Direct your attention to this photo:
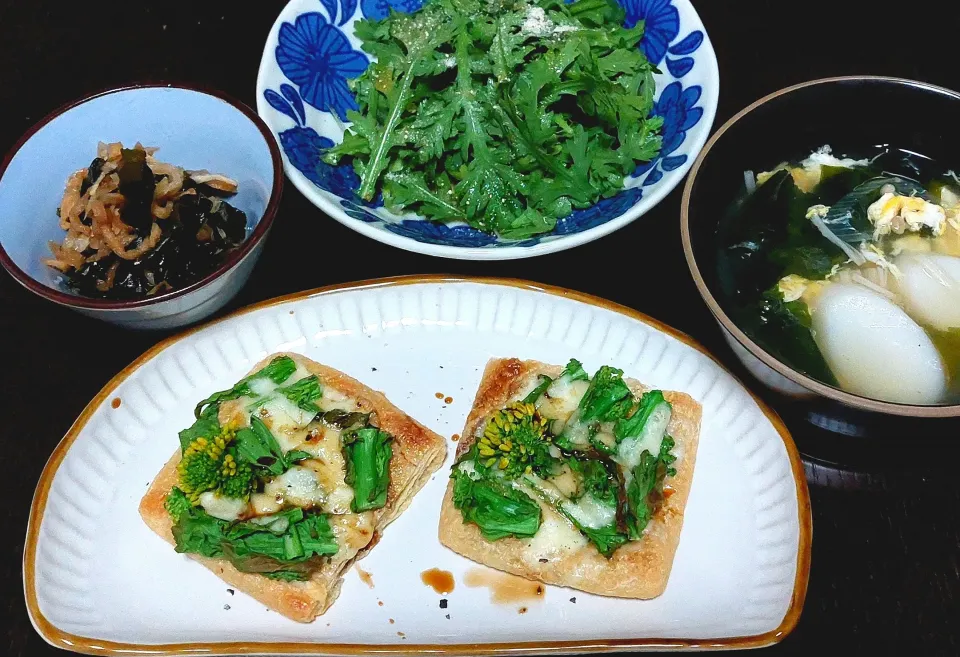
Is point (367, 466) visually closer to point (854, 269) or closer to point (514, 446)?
point (514, 446)

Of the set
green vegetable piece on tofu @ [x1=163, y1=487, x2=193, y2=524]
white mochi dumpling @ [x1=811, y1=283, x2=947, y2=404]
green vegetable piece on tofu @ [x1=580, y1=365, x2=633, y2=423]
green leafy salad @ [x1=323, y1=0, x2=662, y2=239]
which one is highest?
green leafy salad @ [x1=323, y1=0, x2=662, y2=239]

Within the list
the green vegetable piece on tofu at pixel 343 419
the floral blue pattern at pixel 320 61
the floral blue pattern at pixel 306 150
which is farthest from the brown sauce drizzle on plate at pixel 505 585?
the floral blue pattern at pixel 320 61

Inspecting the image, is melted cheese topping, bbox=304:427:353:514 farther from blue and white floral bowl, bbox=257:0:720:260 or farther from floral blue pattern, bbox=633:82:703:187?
floral blue pattern, bbox=633:82:703:187

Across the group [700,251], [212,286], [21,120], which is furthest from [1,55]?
[700,251]

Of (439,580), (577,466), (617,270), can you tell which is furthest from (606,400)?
(439,580)

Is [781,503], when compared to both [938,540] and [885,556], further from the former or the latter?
[938,540]

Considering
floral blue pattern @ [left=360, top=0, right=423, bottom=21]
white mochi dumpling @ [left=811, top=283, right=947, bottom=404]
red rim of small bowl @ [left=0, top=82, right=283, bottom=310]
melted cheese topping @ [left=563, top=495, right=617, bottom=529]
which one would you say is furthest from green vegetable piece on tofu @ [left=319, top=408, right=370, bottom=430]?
floral blue pattern @ [left=360, top=0, right=423, bottom=21]
